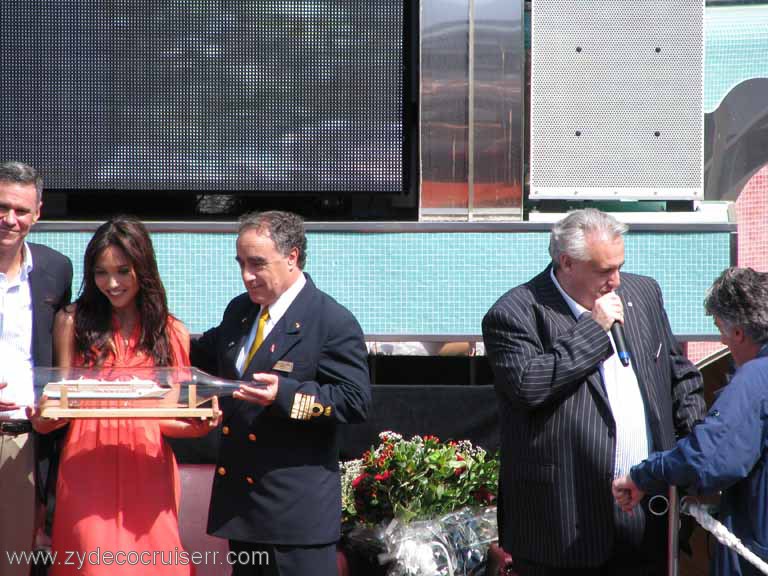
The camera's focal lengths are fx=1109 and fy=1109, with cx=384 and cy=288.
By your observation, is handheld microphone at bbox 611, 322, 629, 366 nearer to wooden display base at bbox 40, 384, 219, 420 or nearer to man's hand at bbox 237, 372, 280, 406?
man's hand at bbox 237, 372, 280, 406

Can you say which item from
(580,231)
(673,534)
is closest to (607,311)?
(580,231)

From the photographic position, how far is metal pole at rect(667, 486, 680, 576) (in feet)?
10.5

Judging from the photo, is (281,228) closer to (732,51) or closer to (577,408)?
(577,408)

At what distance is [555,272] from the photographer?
138 inches

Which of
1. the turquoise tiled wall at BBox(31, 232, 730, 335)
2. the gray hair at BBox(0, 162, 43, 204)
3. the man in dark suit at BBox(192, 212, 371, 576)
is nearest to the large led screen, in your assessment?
the turquoise tiled wall at BBox(31, 232, 730, 335)

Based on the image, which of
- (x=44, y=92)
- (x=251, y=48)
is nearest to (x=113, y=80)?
(x=44, y=92)

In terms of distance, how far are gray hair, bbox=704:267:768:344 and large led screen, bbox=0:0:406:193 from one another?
4.49 feet

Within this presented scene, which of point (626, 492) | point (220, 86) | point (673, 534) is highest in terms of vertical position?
point (220, 86)

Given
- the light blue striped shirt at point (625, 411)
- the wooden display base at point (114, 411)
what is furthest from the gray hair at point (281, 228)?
the light blue striped shirt at point (625, 411)

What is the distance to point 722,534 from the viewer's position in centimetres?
299

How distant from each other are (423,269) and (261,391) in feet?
3.64

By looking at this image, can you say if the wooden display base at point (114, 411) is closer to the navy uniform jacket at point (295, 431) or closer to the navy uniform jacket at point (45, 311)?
the navy uniform jacket at point (295, 431)

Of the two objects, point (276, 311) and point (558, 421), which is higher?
point (276, 311)

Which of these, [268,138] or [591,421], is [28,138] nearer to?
[268,138]
